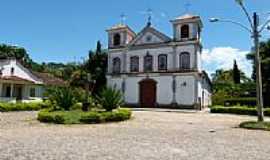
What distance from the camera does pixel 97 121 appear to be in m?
13.6

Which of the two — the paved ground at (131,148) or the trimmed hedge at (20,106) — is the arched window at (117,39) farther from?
the paved ground at (131,148)

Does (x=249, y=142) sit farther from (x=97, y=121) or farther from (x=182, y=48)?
(x=182, y=48)

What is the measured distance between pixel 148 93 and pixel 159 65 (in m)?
3.28

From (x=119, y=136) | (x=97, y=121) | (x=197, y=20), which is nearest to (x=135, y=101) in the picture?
(x=197, y=20)

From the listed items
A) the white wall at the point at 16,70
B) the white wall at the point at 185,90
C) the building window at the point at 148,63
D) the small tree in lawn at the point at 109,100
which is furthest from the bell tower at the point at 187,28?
the white wall at the point at 16,70

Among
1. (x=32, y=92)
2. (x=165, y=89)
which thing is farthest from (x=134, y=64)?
(x=32, y=92)

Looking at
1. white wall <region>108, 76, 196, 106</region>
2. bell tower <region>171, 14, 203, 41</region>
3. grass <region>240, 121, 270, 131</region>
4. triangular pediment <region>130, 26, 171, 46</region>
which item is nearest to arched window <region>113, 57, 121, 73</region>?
white wall <region>108, 76, 196, 106</region>

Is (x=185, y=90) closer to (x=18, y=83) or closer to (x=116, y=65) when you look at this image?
(x=116, y=65)

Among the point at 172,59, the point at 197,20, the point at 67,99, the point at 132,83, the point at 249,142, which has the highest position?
the point at 197,20

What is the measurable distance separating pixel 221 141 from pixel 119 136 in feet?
10.5

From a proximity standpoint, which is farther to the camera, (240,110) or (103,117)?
(240,110)

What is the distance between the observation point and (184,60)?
29.4 metres

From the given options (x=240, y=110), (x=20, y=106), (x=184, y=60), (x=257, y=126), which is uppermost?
(x=184, y=60)

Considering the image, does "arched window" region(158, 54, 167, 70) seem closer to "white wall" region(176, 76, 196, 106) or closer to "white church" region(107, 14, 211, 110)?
"white church" region(107, 14, 211, 110)
